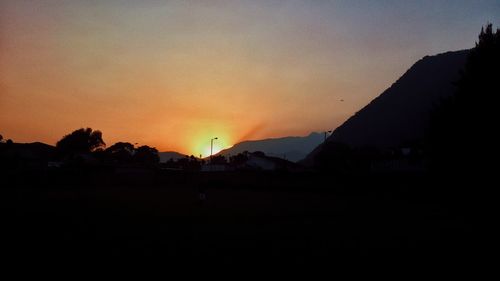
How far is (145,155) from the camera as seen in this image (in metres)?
116

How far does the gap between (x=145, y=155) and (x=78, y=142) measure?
61.3 feet

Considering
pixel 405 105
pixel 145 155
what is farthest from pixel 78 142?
pixel 405 105

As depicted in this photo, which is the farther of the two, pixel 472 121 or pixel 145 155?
pixel 145 155

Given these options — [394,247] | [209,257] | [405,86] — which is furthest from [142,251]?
[405,86]

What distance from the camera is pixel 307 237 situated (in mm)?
14773

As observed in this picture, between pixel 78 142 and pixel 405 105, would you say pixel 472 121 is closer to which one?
pixel 78 142

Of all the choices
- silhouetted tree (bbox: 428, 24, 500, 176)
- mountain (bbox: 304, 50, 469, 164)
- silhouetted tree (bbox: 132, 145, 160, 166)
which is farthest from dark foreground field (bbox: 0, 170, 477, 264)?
mountain (bbox: 304, 50, 469, 164)

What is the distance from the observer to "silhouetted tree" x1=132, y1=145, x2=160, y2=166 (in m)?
115

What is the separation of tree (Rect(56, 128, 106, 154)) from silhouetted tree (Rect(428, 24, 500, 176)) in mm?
104868

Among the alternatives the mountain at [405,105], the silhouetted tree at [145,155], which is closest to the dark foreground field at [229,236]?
the silhouetted tree at [145,155]

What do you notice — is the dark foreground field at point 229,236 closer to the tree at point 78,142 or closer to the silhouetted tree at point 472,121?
the silhouetted tree at point 472,121

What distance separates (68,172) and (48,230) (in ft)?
126

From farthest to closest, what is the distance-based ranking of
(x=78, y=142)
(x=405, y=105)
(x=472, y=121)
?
(x=405, y=105) < (x=78, y=142) < (x=472, y=121)

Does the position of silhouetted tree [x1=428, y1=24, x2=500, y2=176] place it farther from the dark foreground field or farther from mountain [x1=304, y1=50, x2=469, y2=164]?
mountain [x1=304, y1=50, x2=469, y2=164]
